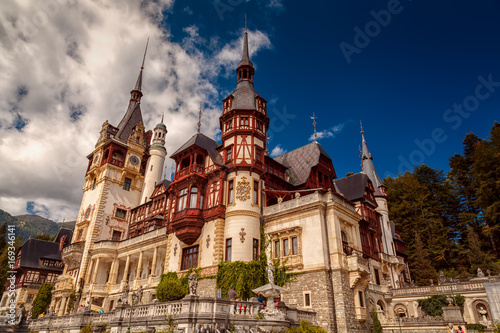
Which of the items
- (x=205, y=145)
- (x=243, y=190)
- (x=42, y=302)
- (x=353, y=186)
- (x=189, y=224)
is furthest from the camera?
(x=42, y=302)

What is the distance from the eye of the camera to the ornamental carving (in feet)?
91.7

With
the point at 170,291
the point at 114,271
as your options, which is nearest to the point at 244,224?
the point at 170,291

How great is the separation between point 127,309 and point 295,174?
2116cm

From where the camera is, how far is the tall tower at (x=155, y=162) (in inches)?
1914

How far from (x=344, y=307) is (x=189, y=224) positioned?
47.1 feet

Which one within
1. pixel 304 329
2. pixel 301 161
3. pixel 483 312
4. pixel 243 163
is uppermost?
pixel 301 161

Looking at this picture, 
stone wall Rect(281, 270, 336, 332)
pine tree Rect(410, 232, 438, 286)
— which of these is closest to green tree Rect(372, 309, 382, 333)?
stone wall Rect(281, 270, 336, 332)

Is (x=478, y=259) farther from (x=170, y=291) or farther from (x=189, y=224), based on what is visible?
(x=170, y=291)

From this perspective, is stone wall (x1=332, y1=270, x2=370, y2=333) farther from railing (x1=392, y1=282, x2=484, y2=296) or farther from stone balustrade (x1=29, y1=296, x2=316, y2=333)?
railing (x1=392, y1=282, x2=484, y2=296)

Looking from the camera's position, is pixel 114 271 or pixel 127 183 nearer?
pixel 114 271

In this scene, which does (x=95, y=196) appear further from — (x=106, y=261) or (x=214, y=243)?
(x=214, y=243)

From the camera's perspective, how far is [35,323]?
25.9 m

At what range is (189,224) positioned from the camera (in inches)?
1130

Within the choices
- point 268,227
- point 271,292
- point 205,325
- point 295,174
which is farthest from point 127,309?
point 295,174
